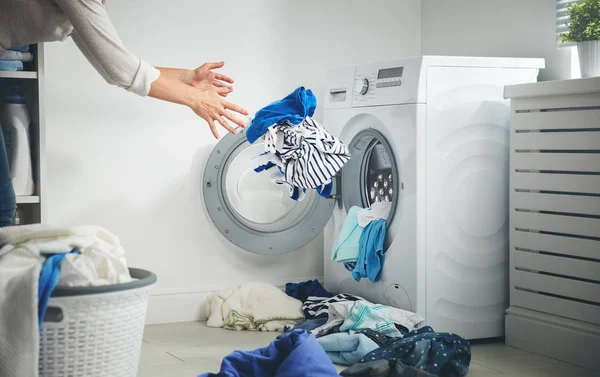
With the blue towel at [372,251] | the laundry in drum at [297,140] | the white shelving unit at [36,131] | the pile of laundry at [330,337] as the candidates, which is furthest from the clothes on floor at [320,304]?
the white shelving unit at [36,131]

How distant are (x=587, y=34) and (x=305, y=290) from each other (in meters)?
1.51

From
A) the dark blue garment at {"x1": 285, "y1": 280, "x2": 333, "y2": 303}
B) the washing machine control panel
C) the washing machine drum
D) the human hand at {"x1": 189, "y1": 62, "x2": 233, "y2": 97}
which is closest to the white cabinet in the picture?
the washing machine control panel

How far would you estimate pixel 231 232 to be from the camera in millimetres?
3113

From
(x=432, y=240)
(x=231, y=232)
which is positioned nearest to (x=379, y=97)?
(x=432, y=240)

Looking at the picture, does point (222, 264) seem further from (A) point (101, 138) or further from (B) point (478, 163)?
(B) point (478, 163)

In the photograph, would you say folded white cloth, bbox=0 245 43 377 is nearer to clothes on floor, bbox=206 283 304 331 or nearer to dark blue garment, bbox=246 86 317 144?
dark blue garment, bbox=246 86 317 144

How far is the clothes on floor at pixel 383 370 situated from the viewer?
2164 mm

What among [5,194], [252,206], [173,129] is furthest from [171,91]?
[252,206]

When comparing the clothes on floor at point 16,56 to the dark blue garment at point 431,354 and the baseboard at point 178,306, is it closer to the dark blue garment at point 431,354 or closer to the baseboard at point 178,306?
the baseboard at point 178,306

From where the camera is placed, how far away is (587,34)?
2580 mm

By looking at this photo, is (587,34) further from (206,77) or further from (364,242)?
(206,77)

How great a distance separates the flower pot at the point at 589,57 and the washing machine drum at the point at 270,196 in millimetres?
807

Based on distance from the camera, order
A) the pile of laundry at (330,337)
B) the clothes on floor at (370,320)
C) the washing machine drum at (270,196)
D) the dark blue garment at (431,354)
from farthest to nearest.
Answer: the washing machine drum at (270,196), the clothes on floor at (370,320), the dark blue garment at (431,354), the pile of laundry at (330,337)

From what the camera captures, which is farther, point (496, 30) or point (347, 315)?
point (496, 30)
